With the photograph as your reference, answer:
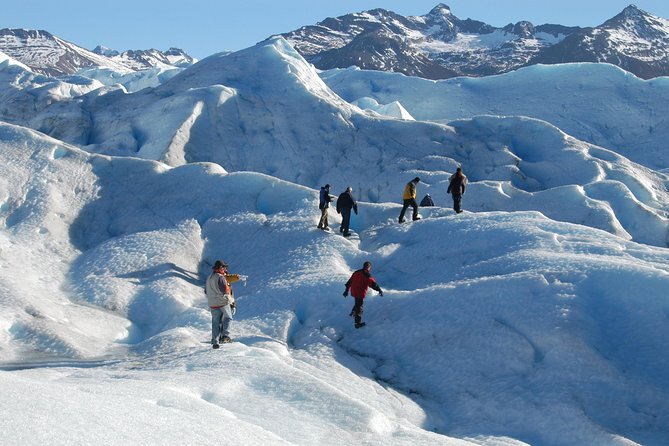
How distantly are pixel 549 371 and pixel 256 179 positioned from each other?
11487 millimetres

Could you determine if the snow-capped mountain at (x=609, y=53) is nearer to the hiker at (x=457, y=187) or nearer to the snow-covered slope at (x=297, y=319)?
the hiker at (x=457, y=187)

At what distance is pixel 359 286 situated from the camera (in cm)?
1246

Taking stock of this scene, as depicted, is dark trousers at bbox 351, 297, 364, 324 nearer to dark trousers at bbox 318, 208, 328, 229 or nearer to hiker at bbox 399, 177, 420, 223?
dark trousers at bbox 318, 208, 328, 229

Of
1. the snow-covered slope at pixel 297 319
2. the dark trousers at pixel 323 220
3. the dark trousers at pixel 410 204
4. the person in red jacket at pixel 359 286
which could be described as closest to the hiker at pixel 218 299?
the snow-covered slope at pixel 297 319

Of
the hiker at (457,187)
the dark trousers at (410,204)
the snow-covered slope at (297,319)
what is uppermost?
the hiker at (457,187)

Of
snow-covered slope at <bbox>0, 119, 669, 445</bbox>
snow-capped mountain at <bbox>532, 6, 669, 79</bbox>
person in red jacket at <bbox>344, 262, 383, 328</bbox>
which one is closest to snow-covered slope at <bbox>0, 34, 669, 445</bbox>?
snow-covered slope at <bbox>0, 119, 669, 445</bbox>

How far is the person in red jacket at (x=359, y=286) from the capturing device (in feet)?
40.7

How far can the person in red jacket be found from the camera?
1241cm

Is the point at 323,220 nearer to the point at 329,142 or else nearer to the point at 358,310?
the point at 358,310

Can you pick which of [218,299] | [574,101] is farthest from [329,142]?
[574,101]

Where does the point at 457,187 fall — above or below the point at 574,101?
below

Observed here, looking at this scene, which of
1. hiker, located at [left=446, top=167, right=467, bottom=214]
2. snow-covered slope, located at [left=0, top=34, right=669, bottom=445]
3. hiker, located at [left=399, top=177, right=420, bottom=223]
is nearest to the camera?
snow-covered slope, located at [left=0, top=34, right=669, bottom=445]

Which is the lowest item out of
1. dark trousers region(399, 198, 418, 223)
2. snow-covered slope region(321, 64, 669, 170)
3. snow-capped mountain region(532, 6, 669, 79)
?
dark trousers region(399, 198, 418, 223)

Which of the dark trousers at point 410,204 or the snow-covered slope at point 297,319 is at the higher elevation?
the dark trousers at point 410,204
